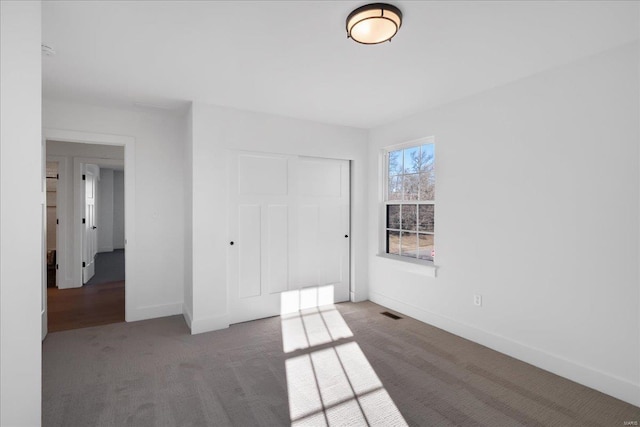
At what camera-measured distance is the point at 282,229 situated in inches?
169

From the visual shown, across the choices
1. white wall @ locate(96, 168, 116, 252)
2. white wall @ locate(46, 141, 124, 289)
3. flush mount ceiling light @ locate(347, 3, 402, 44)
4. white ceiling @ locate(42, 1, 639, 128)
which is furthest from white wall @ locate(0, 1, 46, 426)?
white wall @ locate(96, 168, 116, 252)

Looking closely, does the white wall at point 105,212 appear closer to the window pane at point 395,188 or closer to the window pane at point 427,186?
the window pane at point 395,188

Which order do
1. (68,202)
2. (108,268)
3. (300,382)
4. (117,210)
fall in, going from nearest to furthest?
(300,382) → (68,202) → (108,268) → (117,210)

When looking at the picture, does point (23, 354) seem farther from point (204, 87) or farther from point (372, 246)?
point (372, 246)

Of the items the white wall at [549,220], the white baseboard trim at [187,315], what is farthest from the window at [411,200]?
the white baseboard trim at [187,315]

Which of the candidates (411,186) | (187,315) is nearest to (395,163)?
(411,186)

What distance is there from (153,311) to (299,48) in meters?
3.57

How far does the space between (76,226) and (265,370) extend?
181 inches

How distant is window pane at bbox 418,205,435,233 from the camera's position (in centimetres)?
398

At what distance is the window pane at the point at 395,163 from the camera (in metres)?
4.47

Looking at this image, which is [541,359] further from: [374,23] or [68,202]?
[68,202]

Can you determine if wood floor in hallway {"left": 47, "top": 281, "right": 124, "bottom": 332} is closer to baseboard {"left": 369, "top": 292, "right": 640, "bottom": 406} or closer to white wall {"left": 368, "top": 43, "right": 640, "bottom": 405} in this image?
baseboard {"left": 369, "top": 292, "right": 640, "bottom": 406}

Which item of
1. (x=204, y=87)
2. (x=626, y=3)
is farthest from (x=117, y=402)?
(x=626, y=3)

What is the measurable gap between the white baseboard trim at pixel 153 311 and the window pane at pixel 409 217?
10.3 feet
